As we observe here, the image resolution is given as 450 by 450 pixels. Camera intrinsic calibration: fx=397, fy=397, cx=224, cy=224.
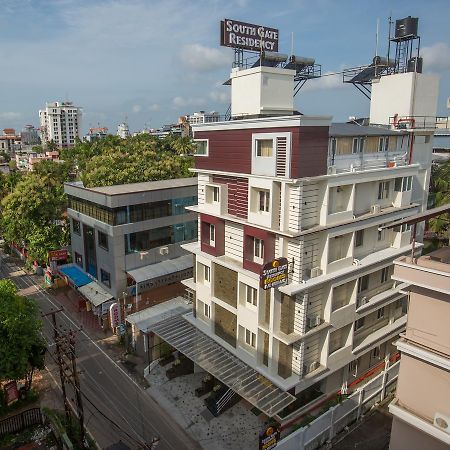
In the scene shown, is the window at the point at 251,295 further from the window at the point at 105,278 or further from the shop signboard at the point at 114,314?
the window at the point at 105,278

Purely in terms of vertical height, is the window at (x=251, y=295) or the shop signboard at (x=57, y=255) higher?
the window at (x=251, y=295)

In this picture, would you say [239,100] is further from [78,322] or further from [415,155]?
[78,322]

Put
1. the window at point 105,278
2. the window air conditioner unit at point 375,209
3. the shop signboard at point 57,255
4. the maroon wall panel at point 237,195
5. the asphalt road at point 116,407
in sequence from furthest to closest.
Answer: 1. the shop signboard at point 57,255
2. the window at point 105,278
3. the window air conditioner unit at point 375,209
4. the asphalt road at point 116,407
5. the maroon wall panel at point 237,195

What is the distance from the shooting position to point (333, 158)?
24.3 metres

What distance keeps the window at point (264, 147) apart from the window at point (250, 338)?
11454mm

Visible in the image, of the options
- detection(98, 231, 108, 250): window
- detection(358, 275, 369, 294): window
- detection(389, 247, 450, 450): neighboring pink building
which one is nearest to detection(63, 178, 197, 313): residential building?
detection(98, 231, 108, 250): window

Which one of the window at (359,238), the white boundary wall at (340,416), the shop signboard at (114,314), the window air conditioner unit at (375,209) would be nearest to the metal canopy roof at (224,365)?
the white boundary wall at (340,416)

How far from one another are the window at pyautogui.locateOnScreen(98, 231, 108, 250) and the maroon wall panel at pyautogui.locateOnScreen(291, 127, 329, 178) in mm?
23169

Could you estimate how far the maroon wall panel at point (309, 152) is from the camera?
2109 cm

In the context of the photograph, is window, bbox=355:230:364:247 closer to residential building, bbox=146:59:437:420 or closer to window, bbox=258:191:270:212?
residential building, bbox=146:59:437:420

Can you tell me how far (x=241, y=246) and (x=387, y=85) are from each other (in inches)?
788

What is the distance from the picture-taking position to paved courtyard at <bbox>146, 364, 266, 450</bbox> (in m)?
24.9

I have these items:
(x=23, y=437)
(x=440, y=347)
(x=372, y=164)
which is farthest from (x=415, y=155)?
(x=23, y=437)

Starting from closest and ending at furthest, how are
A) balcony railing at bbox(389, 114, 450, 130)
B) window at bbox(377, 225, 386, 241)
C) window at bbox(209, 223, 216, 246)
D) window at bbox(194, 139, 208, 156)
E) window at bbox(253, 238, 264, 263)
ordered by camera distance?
window at bbox(253, 238, 264, 263)
window at bbox(194, 139, 208, 156)
window at bbox(209, 223, 216, 246)
window at bbox(377, 225, 386, 241)
balcony railing at bbox(389, 114, 450, 130)
